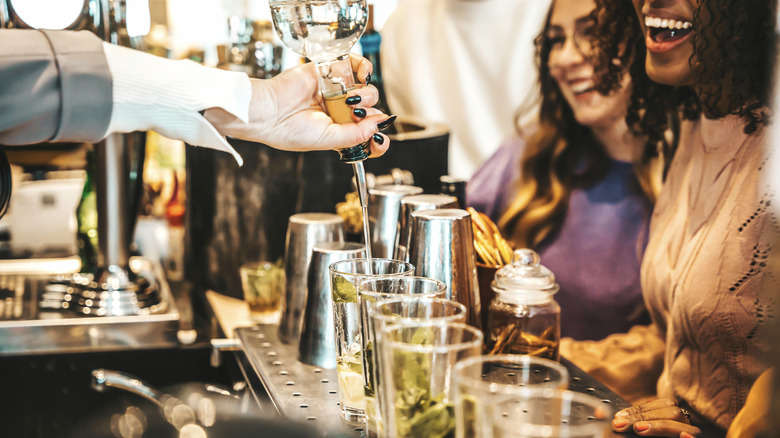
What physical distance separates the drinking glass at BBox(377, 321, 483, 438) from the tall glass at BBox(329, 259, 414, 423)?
20cm

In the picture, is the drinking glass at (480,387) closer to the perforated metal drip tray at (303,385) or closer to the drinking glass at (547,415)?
the drinking glass at (547,415)

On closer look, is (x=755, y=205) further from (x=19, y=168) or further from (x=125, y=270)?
(x=19, y=168)

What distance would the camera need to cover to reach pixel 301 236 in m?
1.32

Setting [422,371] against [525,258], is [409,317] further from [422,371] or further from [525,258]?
[525,258]

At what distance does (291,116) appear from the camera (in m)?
1.18

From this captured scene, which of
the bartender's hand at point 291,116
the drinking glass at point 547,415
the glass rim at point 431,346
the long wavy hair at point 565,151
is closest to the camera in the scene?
the drinking glass at point 547,415

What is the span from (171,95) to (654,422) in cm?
78

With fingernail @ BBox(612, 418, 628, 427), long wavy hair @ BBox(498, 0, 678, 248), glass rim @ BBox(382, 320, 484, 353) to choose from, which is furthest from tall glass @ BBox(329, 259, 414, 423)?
long wavy hair @ BBox(498, 0, 678, 248)

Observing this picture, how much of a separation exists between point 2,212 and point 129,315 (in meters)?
0.56

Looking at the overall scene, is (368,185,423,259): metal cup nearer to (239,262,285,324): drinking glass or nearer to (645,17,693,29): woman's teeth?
(239,262,285,324): drinking glass

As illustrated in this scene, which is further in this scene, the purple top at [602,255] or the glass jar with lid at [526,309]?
the purple top at [602,255]

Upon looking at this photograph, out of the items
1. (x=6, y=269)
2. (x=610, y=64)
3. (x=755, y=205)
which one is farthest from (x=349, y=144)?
(x=6, y=269)

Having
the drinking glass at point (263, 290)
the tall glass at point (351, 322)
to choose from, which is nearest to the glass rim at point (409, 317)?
the tall glass at point (351, 322)

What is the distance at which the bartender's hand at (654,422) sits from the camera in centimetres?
93
